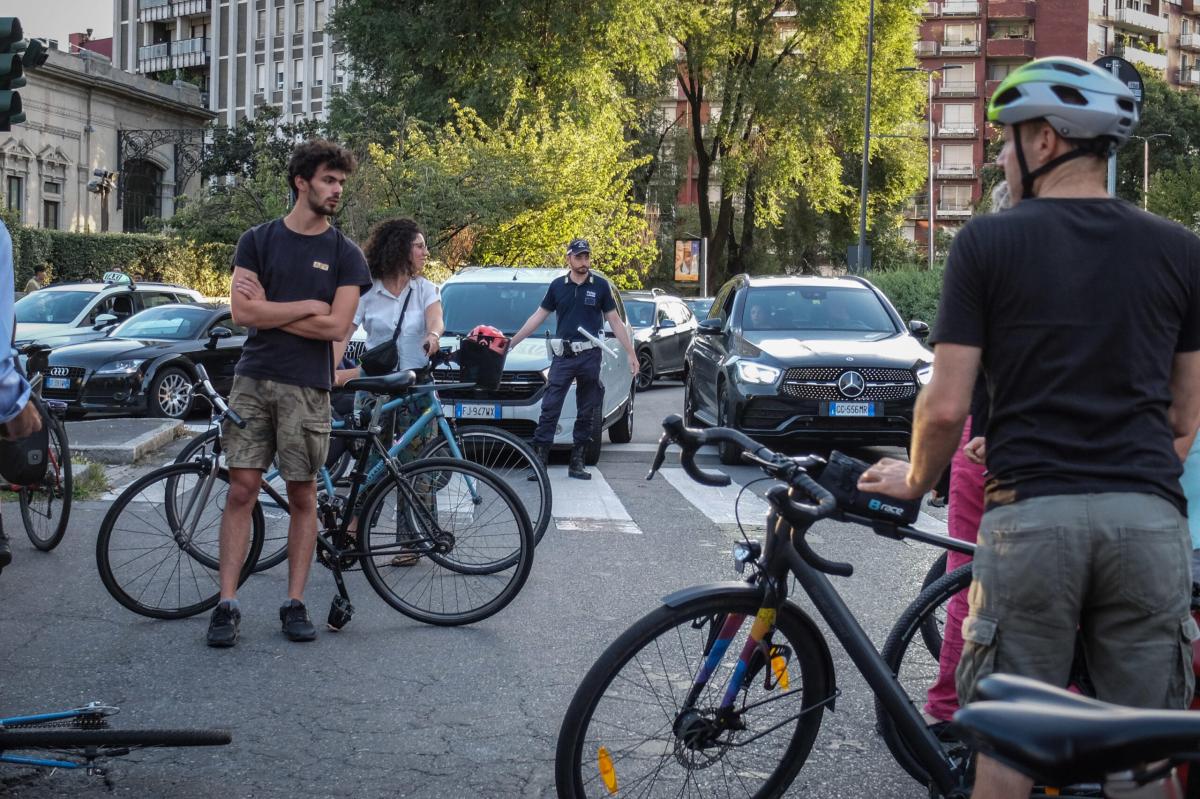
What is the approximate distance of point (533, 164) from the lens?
104ft

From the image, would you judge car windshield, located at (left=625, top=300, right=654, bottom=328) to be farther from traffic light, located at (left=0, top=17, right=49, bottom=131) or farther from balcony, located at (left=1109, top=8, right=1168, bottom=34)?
balcony, located at (left=1109, top=8, right=1168, bottom=34)

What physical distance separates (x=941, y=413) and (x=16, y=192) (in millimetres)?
51917

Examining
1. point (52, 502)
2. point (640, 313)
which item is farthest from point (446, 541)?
point (640, 313)

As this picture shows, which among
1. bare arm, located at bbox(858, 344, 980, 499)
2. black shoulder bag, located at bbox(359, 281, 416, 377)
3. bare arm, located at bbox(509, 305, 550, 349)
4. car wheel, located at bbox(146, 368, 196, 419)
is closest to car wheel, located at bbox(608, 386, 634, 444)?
bare arm, located at bbox(509, 305, 550, 349)

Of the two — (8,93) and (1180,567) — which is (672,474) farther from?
(1180,567)

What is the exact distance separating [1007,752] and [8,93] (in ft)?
35.8

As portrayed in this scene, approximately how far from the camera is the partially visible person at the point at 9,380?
3688 mm

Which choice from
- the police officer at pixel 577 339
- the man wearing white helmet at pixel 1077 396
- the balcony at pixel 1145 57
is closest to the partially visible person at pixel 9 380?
the man wearing white helmet at pixel 1077 396

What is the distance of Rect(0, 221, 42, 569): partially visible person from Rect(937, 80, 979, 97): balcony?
102 meters

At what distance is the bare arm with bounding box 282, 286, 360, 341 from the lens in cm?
602

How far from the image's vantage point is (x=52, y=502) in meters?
8.16

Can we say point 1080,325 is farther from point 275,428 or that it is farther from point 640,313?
point 640,313

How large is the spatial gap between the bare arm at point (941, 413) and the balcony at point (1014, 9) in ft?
335

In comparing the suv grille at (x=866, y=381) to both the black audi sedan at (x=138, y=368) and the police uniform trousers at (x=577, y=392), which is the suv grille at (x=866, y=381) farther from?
the black audi sedan at (x=138, y=368)
